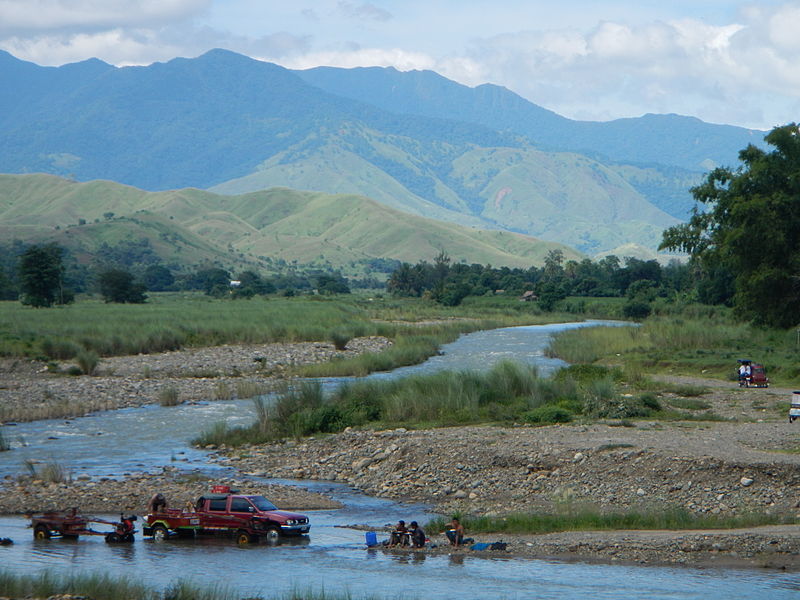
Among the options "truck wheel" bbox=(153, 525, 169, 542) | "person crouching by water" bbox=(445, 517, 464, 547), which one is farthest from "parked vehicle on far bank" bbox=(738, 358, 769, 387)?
"truck wheel" bbox=(153, 525, 169, 542)

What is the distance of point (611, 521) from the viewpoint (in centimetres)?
2219

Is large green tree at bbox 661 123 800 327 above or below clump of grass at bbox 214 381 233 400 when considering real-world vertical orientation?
above

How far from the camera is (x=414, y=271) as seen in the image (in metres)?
159

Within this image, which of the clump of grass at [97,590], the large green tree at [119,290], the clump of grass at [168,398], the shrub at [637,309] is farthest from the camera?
the large green tree at [119,290]

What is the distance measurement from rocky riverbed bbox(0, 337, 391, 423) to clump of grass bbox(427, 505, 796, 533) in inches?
908

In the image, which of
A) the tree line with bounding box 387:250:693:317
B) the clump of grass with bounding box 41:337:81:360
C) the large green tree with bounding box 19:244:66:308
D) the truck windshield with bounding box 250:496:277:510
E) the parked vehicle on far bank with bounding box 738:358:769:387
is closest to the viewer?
the truck windshield with bounding box 250:496:277:510

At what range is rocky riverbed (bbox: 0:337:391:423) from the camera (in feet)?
140

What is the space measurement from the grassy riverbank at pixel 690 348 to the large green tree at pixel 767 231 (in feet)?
35.5

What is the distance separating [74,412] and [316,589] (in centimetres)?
2549

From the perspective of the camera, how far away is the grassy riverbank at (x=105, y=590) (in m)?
15.8

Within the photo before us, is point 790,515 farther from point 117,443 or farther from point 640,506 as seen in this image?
point 117,443

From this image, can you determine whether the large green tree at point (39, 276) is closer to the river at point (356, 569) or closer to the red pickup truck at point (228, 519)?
the river at point (356, 569)

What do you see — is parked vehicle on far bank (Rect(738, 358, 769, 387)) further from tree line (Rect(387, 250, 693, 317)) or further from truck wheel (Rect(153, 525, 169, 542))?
tree line (Rect(387, 250, 693, 317))

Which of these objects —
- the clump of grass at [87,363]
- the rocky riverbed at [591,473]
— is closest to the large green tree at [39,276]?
the clump of grass at [87,363]
